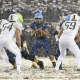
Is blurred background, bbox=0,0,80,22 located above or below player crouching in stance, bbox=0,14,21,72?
below

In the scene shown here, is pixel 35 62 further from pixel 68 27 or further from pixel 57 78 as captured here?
pixel 57 78

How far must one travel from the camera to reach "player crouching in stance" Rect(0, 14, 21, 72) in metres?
10.3

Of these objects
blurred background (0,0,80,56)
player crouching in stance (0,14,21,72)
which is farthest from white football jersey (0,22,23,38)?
blurred background (0,0,80,56)

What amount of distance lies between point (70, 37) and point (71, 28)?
11.4 inches

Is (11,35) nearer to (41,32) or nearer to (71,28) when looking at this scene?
(41,32)

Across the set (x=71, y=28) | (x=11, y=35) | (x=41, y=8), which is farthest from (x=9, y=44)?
(x=41, y=8)

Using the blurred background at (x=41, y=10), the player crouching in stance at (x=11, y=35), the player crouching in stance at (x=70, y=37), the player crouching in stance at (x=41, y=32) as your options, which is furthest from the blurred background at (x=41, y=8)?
the player crouching in stance at (x=11, y=35)

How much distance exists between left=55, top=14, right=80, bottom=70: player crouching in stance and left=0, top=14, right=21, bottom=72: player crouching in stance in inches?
49.0

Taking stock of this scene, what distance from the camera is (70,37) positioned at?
34.3ft

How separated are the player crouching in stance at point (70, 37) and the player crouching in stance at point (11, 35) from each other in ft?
4.09

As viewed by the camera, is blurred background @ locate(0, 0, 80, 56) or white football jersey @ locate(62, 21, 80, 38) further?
blurred background @ locate(0, 0, 80, 56)

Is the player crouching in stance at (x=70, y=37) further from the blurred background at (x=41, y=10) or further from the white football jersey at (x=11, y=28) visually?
the blurred background at (x=41, y=10)

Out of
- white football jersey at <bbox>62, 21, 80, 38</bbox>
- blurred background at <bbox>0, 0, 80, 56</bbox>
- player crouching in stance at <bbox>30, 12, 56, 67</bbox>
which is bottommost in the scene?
blurred background at <bbox>0, 0, 80, 56</bbox>

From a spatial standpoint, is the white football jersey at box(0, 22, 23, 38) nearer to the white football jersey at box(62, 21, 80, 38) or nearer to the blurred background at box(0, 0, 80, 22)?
the white football jersey at box(62, 21, 80, 38)
